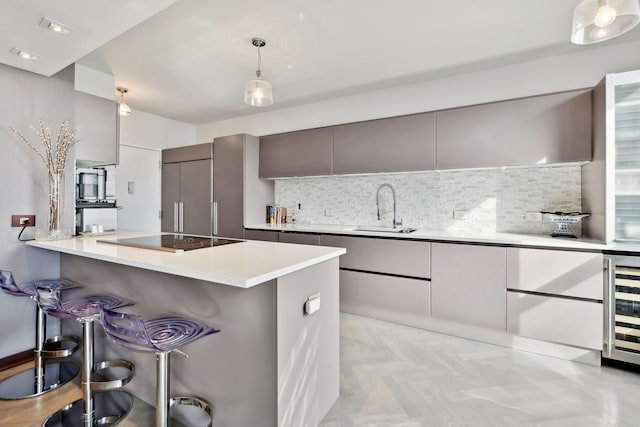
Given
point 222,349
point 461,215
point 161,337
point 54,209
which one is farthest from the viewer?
point 461,215

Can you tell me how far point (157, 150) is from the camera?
4.66 m

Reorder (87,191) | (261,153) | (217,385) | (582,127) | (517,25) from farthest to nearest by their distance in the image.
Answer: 1. (261,153)
2. (87,191)
3. (582,127)
4. (517,25)
5. (217,385)

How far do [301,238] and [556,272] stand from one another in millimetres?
2389

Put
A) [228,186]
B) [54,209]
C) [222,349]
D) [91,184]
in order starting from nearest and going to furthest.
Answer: [222,349] → [54,209] → [91,184] → [228,186]

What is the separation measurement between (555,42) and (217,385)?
355 centimetres

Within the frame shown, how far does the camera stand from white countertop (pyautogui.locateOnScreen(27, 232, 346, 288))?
1258 millimetres

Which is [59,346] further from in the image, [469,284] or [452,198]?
[452,198]

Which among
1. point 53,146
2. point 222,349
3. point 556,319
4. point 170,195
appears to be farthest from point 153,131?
point 556,319

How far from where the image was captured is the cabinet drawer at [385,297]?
9.52 ft

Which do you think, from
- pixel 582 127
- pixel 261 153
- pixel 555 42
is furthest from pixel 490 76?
pixel 261 153

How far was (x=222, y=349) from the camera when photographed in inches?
58.8

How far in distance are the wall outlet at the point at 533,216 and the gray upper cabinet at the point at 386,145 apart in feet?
3.33

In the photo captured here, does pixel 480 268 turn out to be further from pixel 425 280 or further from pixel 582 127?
pixel 582 127

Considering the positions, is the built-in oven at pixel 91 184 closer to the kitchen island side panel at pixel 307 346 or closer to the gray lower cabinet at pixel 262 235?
the gray lower cabinet at pixel 262 235
